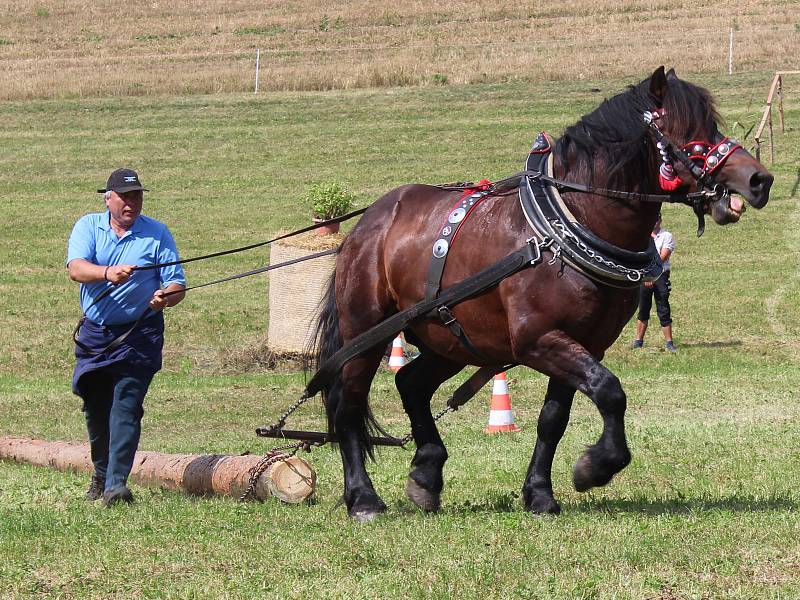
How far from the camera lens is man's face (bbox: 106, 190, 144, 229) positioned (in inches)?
302

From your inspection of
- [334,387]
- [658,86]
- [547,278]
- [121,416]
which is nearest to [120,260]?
[121,416]

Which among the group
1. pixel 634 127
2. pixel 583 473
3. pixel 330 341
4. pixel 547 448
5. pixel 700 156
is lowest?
pixel 547 448

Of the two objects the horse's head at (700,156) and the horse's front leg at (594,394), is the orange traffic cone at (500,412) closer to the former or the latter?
the horse's front leg at (594,394)

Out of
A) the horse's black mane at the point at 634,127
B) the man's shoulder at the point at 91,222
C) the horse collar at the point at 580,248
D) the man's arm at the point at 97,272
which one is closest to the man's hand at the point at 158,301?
the man's arm at the point at 97,272

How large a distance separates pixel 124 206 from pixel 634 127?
312 cm

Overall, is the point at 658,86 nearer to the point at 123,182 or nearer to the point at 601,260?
the point at 601,260

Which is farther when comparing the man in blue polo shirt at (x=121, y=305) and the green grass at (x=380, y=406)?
the man in blue polo shirt at (x=121, y=305)

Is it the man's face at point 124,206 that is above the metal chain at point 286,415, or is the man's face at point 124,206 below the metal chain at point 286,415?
above

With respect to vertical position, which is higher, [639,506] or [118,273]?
[118,273]

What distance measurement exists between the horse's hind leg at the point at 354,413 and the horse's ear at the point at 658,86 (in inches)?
86.9

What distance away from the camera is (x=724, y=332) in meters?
17.0

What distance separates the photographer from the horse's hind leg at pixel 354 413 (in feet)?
24.9

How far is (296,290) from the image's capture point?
50.3ft

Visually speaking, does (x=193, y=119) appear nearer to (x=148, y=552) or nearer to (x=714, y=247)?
(x=714, y=247)
